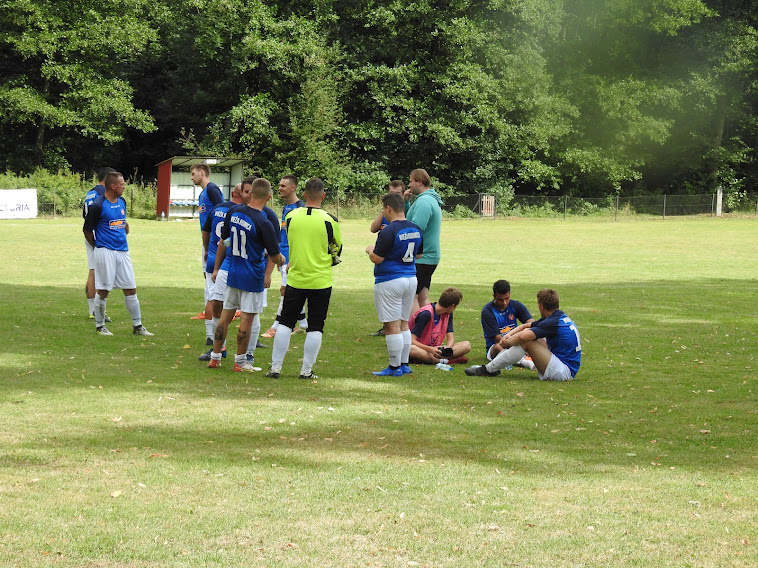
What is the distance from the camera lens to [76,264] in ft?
70.9

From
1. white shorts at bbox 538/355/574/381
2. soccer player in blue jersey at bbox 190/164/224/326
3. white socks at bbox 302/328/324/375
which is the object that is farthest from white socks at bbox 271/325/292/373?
white shorts at bbox 538/355/574/381

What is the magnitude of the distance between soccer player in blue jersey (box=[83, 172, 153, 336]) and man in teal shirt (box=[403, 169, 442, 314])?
12.1 feet

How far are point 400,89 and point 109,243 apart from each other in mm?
44228

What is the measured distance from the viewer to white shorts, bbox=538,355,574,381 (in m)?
9.65

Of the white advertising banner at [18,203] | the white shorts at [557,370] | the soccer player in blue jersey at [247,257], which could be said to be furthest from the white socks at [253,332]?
the white advertising banner at [18,203]

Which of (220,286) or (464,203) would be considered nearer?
(220,286)

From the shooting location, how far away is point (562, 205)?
54.2 m

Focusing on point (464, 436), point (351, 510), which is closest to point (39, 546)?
point (351, 510)

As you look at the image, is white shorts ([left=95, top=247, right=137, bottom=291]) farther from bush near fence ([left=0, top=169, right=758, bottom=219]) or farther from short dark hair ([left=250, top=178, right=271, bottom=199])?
bush near fence ([left=0, top=169, right=758, bottom=219])

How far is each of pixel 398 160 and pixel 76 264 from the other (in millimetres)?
36034

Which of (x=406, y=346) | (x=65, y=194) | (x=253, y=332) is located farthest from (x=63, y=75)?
(x=406, y=346)

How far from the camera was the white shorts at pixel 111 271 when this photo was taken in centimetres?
1172

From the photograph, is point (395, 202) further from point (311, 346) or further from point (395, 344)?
point (311, 346)

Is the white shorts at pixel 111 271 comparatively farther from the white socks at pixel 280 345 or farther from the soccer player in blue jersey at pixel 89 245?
the white socks at pixel 280 345
